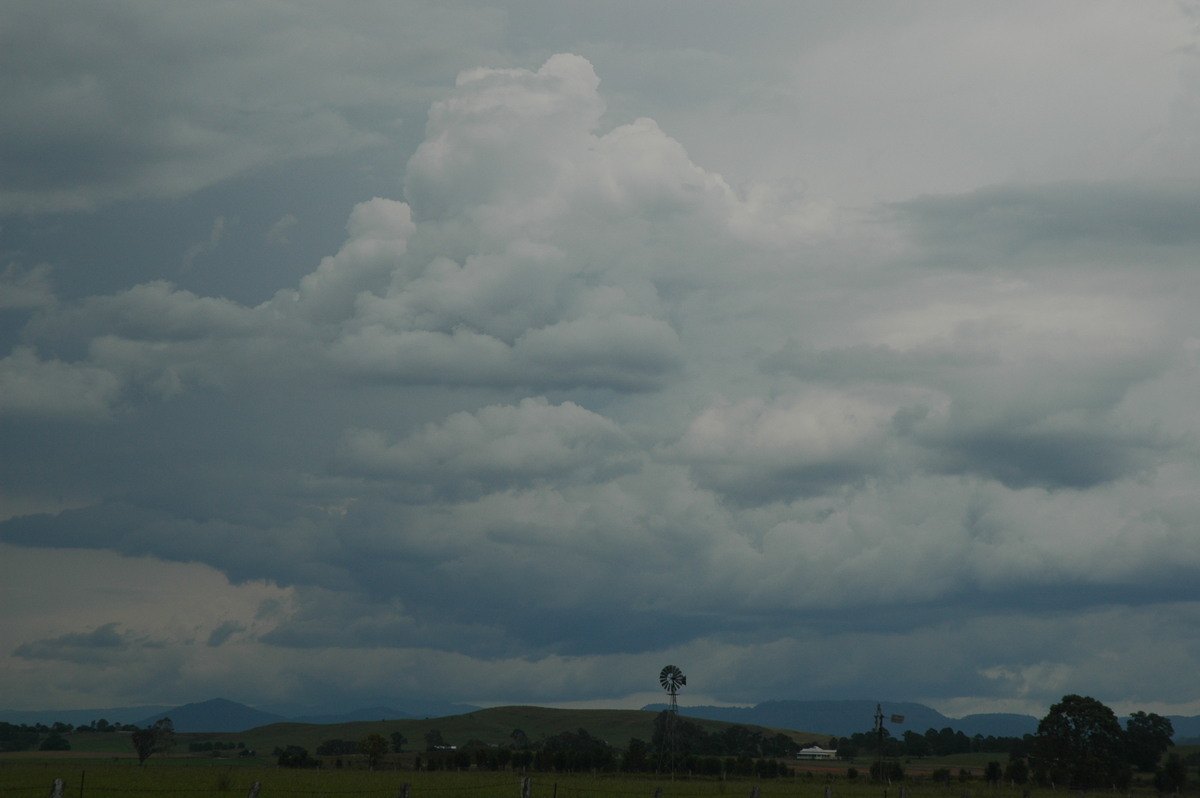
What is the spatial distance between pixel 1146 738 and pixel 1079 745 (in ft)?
26.6

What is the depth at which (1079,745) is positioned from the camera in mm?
145375

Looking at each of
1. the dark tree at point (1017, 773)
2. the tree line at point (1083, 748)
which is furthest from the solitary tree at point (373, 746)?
the dark tree at point (1017, 773)

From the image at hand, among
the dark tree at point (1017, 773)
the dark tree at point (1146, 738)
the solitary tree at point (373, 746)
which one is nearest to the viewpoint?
the dark tree at point (1146, 738)

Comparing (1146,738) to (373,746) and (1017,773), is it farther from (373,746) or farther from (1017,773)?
(373,746)

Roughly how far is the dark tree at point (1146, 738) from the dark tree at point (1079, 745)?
167 cm

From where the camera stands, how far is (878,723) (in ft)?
389

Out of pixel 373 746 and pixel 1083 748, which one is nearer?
pixel 1083 748

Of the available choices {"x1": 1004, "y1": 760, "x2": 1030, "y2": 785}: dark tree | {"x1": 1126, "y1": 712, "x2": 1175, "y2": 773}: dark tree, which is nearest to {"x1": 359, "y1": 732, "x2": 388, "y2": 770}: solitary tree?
{"x1": 1004, "y1": 760, "x2": 1030, "y2": 785}: dark tree

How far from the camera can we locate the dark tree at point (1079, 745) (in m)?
140

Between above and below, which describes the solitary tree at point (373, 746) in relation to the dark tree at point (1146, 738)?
below

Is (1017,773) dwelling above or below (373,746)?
above

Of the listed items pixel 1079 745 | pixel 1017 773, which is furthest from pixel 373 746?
pixel 1079 745

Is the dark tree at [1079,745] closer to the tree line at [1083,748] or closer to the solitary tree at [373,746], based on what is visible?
the tree line at [1083,748]

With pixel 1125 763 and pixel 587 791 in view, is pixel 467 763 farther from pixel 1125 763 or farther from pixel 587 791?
pixel 587 791
